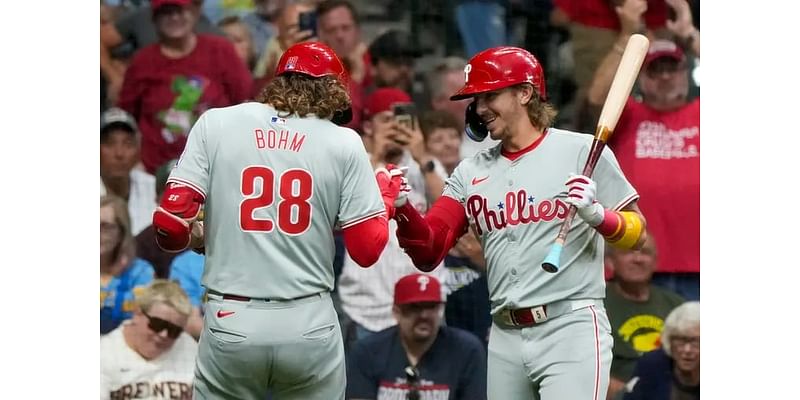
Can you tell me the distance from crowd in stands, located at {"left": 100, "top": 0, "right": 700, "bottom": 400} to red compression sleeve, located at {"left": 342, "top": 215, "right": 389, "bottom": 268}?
92.3 inches

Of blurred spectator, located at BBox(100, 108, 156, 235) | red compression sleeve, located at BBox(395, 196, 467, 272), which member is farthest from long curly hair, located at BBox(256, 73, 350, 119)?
blurred spectator, located at BBox(100, 108, 156, 235)

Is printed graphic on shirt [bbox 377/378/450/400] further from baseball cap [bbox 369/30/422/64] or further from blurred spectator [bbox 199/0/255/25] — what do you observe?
blurred spectator [bbox 199/0/255/25]

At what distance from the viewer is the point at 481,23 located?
593cm

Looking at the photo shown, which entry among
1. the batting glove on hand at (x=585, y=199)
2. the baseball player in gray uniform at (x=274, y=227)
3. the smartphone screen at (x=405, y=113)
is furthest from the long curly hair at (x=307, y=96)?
the smartphone screen at (x=405, y=113)

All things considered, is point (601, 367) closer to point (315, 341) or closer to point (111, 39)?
point (315, 341)

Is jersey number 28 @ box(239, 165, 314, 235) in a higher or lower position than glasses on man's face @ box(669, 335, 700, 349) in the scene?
higher

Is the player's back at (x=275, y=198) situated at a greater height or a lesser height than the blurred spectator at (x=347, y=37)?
lesser

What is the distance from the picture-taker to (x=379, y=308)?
232 inches

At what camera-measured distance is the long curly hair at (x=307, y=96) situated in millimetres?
3482

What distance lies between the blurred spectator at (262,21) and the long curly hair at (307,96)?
246cm

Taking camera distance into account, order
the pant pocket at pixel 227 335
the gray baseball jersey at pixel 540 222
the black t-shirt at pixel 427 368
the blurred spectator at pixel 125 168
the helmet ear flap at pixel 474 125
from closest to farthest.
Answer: the pant pocket at pixel 227 335 < the gray baseball jersey at pixel 540 222 < the helmet ear flap at pixel 474 125 < the black t-shirt at pixel 427 368 < the blurred spectator at pixel 125 168

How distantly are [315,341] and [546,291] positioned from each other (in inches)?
32.4

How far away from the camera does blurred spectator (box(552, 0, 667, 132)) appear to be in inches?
234

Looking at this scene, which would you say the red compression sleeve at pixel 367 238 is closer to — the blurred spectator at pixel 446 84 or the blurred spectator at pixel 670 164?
the blurred spectator at pixel 446 84
